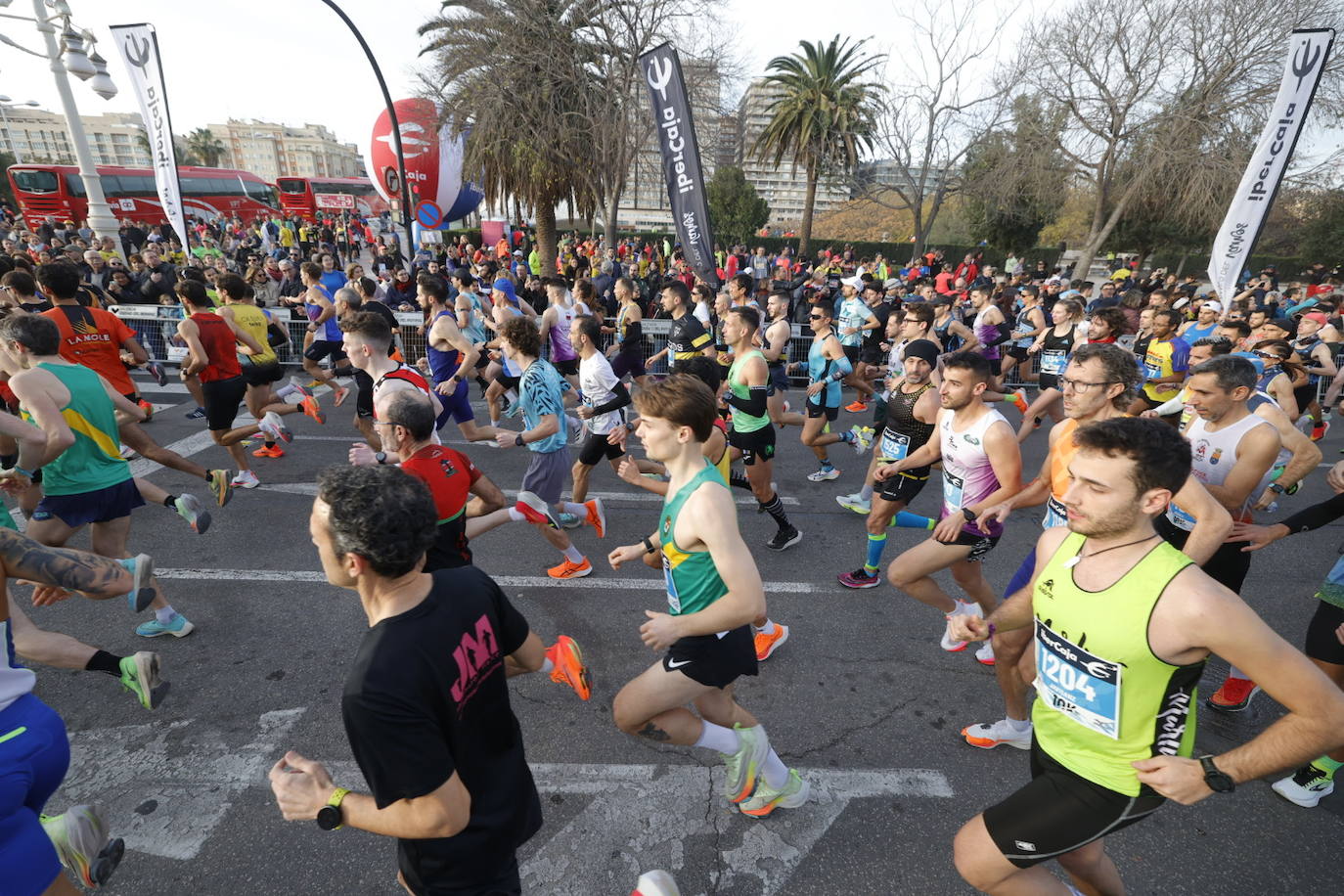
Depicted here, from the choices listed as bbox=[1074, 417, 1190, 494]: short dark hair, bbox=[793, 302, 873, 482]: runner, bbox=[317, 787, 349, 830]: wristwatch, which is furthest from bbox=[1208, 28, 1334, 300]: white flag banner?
bbox=[317, 787, 349, 830]: wristwatch

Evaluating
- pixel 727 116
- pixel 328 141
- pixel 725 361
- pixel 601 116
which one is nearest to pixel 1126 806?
pixel 725 361

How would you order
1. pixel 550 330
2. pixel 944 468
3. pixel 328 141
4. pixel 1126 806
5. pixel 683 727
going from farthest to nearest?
pixel 328 141
pixel 550 330
pixel 944 468
pixel 683 727
pixel 1126 806

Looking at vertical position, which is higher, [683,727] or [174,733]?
[683,727]

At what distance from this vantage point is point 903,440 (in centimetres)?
490

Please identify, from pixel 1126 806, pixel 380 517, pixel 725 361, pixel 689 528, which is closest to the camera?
pixel 380 517

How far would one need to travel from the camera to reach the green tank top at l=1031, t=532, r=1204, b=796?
1.79m

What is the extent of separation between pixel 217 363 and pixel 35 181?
1371 inches

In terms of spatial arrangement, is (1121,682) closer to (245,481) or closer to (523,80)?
(245,481)

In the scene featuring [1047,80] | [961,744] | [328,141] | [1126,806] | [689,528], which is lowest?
[961,744]

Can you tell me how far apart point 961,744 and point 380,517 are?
126 inches

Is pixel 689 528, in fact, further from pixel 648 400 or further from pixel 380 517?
pixel 380 517

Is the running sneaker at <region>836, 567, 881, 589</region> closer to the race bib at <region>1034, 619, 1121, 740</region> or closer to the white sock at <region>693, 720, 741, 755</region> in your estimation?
the white sock at <region>693, 720, 741, 755</region>

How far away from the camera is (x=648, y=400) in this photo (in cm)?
254

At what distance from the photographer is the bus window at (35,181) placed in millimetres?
28250
